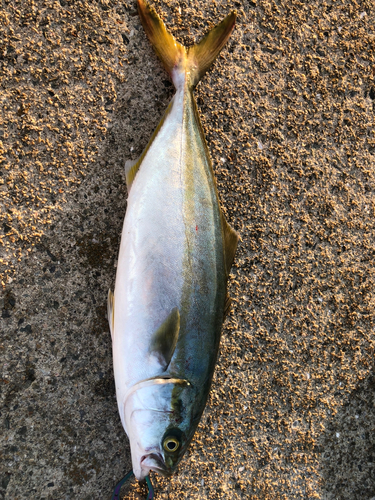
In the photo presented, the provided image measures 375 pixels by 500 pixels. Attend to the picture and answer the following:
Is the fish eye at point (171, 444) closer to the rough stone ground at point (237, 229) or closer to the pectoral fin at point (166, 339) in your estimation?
the pectoral fin at point (166, 339)

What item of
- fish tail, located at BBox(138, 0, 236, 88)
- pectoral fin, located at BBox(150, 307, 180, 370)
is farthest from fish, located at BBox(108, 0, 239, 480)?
fish tail, located at BBox(138, 0, 236, 88)

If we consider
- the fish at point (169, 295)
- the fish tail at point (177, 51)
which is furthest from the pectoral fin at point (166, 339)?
the fish tail at point (177, 51)

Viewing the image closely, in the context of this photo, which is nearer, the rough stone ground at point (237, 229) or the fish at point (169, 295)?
the fish at point (169, 295)

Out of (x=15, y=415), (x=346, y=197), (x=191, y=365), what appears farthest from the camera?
(x=346, y=197)

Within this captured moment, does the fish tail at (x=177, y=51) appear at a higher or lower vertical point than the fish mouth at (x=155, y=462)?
higher

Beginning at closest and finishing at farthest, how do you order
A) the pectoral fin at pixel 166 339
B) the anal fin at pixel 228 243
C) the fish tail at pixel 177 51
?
the pectoral fin at pixel 166 339 → the anal fin at pixel 228 243 → the fish tail at pixel 177 51

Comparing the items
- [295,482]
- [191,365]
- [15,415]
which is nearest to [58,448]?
[15,415]

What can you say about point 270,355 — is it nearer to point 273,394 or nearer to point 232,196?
point 273,394

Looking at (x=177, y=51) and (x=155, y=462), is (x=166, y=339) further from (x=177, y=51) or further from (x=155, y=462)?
(x=177, y=51)
